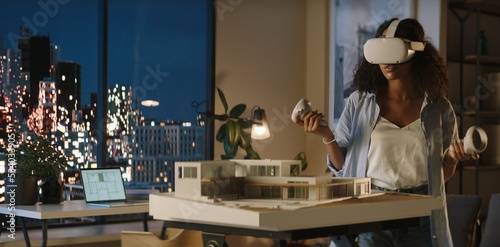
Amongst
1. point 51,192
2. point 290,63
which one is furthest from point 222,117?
point 51,192

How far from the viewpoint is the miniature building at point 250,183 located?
1.83m

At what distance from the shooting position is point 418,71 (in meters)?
2.54

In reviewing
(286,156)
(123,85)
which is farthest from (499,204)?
(123,85)

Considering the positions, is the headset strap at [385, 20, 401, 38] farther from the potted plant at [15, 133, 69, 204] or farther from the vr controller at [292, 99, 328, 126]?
the potted plant at [15, 133, 69, 204]

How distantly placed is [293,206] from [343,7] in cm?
505

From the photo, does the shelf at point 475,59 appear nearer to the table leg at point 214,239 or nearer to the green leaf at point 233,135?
the green leaf at point 233,135

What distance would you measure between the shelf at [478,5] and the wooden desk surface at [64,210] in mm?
2764

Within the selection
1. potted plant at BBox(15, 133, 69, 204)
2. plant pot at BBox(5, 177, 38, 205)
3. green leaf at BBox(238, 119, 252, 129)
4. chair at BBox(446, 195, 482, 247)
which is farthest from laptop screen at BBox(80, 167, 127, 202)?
chair at BBox(446, 195, 482, 247)

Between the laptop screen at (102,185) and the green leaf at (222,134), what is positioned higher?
the green leaf at (222,134)

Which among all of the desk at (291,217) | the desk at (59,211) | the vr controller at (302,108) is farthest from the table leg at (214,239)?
the desk at (59,211)

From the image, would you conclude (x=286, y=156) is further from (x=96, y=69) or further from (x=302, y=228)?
(x=302, y=228)

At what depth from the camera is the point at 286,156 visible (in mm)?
6766

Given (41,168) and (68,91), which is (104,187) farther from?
(68,91)

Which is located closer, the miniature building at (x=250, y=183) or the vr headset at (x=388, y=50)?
the miniature building at (x=250, y=183)
